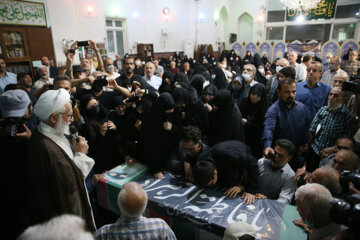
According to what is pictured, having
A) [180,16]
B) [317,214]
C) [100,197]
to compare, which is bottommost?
[100,197]

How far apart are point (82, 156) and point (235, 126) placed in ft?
5.58

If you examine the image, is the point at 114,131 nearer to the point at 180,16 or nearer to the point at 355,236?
the point at 355,236

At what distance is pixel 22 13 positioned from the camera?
20.7 ft

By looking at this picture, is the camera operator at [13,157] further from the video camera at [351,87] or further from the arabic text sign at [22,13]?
the arabic text sign at [22,13]

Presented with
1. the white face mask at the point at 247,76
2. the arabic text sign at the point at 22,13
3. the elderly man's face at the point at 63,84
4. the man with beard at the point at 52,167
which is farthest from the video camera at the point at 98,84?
the arabic text sign at the point at 22,13

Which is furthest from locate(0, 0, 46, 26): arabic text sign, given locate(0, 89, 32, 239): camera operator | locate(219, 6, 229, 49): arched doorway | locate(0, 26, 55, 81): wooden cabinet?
locate(219, 6, 229, 49): arched doorway

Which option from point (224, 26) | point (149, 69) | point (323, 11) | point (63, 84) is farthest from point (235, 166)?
point (224, 26)

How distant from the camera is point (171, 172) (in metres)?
2.56

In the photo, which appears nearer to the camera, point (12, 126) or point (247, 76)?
point (12, 126)

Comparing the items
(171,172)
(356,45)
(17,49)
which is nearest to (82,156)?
(171,172)

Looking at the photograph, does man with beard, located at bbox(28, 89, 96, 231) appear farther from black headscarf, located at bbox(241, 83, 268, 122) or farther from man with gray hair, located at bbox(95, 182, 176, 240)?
black headscarf, located at bbox(241, 83, 268, 122)

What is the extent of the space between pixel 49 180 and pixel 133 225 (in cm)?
64

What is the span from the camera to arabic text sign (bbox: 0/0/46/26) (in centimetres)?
592

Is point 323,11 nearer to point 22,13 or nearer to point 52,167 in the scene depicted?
point 22,13
